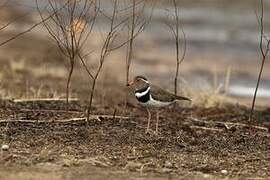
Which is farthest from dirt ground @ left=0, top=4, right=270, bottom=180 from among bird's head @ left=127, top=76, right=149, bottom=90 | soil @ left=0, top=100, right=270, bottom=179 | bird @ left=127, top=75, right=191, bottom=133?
bird's head @ left=127, top=76, right=149, bottom=90

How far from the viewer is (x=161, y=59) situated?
21.3 metres

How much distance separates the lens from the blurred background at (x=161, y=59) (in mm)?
14211

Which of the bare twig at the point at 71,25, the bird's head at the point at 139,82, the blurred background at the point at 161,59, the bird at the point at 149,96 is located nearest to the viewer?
the bird at the point at 149,96

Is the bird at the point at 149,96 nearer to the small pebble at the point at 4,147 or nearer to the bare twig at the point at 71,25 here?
the bare twig at the point at 71,25

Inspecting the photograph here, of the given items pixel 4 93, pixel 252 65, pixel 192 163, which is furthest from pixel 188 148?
pixel 252 65

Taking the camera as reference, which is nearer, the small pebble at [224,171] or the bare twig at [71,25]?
the small pebble at [224,171]

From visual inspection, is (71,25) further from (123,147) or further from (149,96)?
(123,147)

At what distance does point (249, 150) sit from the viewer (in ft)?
28.1

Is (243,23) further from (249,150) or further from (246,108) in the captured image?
(249,150)

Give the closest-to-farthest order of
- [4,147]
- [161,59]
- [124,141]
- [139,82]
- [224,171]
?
[224,171] → [4,147] → [124,141] → [139,82] → [161,59]

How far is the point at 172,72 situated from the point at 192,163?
1110 centimetres

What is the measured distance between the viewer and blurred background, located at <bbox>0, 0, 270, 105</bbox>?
14.2 meters

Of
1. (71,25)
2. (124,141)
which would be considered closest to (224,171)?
(124,141)

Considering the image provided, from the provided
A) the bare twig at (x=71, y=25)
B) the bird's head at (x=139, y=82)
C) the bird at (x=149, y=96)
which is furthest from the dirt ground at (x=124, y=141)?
the bare twig at (x=71, y=25)
